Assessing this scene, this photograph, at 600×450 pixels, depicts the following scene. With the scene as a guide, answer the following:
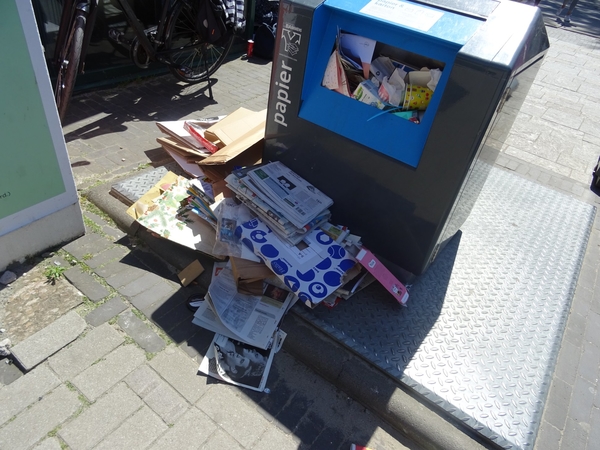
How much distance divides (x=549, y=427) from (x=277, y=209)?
1.87m

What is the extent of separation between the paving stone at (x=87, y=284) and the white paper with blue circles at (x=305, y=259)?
0.87 m

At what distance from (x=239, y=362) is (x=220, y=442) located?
0.41 meters

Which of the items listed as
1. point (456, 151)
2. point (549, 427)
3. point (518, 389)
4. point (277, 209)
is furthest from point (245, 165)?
point (549, 427)

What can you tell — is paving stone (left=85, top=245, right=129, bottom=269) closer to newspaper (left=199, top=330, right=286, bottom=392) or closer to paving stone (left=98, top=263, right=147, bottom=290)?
paving stone (left=98, top=263, right=147, bottom=290)

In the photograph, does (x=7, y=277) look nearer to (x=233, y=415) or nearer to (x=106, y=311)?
(x=106, y=311)

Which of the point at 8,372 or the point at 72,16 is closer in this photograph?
the point at 8,372

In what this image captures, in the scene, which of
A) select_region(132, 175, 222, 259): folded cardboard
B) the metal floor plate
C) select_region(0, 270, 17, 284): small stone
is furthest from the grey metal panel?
select_region(0, 270, 17, 284): small stone

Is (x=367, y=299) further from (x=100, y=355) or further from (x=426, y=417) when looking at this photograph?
(x=100, y=355)

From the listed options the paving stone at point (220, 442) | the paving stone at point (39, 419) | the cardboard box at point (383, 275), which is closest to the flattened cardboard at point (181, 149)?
the cardboard box at point (383, 275)

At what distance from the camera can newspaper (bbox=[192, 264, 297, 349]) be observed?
7.82ft

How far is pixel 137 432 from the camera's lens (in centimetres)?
197

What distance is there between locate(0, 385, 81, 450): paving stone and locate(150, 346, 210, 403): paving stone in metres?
0.40

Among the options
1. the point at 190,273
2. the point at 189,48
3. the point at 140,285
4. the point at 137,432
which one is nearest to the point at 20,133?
the point at 140,285

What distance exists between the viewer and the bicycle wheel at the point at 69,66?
10.8 feet
